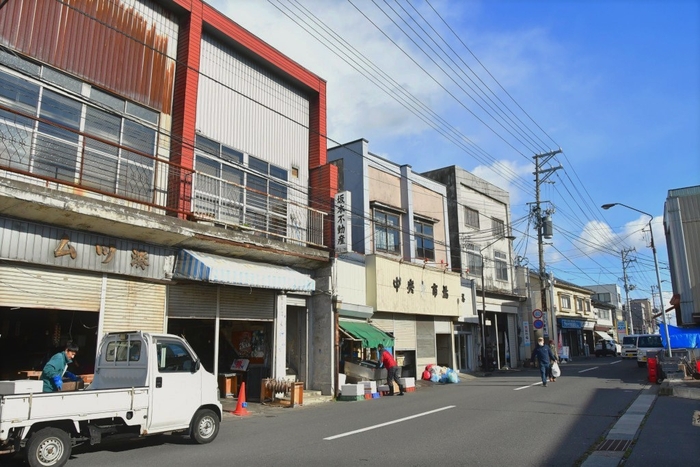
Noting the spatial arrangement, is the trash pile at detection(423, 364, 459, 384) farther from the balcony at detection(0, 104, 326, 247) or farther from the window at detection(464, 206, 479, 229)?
the window at detection(464, 206, 479, 229)

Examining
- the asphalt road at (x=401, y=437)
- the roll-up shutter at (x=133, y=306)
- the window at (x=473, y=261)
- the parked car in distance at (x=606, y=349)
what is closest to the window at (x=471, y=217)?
the window at (x=473, y=261)

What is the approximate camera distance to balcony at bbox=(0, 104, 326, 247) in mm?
10781

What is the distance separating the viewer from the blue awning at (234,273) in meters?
12.8

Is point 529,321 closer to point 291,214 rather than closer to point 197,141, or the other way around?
point 291,214

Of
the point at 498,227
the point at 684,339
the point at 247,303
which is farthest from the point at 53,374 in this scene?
the point at 498,227

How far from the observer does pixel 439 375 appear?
76.6 feet

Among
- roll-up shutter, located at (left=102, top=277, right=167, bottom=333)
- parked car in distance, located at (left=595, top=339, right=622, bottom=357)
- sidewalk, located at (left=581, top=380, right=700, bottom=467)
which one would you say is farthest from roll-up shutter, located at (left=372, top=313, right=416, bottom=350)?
parked car in distance, located at (left=595, top=339, right=622, bottom=357)

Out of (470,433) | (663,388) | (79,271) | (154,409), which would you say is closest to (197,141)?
(79,271)

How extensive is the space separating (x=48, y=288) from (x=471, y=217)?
85.1ft

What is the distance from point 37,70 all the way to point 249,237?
631 centimetres

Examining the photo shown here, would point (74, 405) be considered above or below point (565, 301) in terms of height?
below

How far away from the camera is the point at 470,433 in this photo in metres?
9.48

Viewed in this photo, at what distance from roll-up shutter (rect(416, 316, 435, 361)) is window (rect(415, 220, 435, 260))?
11.0 feet

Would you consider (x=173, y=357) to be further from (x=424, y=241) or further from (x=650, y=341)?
(x=650, y=341)
